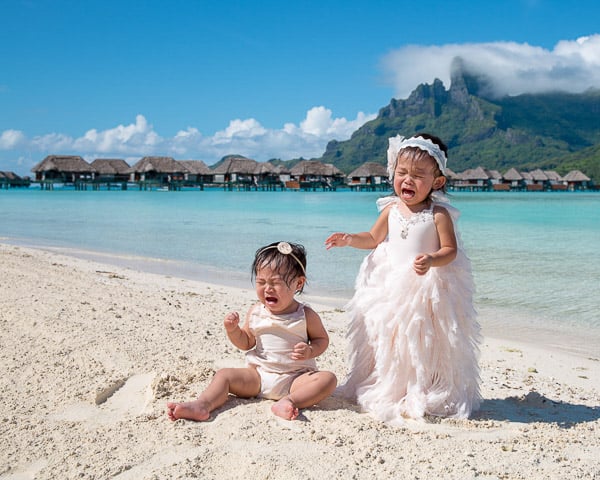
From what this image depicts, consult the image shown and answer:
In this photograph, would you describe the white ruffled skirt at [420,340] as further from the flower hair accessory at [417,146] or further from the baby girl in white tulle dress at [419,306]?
the flower hair accessory at [417,146]

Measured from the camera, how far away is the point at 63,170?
60531 millimetres

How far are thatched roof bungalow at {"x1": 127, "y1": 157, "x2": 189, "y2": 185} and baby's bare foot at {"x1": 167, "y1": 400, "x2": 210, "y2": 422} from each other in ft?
203

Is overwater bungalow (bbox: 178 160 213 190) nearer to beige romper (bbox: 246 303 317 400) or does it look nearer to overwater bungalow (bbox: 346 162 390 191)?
overwater bungalow (bbox: 346 162 390 191)

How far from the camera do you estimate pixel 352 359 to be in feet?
10.0

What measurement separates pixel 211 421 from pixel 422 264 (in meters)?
1.24

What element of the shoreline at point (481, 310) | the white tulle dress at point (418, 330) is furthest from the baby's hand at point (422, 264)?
the shoreline at point (481, 310)

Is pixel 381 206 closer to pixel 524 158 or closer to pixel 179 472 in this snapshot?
pixel 179 472

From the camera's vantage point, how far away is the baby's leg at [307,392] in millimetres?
2721

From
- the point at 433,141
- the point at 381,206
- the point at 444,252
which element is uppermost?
the point at 433,141

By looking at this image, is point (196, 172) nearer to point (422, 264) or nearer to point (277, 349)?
point (277, 349)

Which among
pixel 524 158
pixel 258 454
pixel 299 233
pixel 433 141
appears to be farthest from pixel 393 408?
pixel 524 158

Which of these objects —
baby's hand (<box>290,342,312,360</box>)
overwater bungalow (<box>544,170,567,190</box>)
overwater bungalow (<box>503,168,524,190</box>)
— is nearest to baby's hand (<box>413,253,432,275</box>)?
baby's hand (<box>290,342,312,360</box>)

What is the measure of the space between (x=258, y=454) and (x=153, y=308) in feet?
10.4

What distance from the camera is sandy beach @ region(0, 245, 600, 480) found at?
7.29ft
